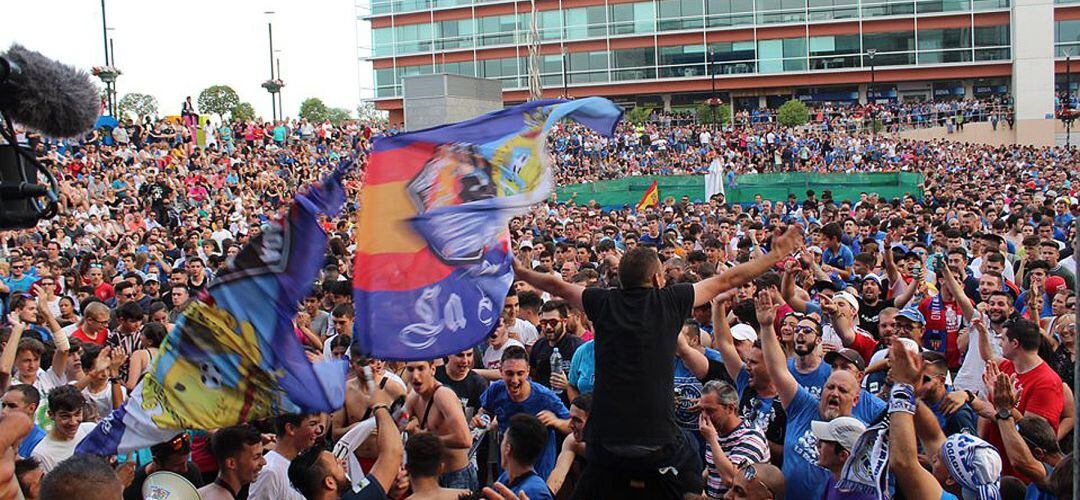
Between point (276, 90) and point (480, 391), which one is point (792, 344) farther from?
point (276, 90)

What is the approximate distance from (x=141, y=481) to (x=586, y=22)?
64948 mm

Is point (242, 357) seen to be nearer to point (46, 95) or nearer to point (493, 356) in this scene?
point (46, 95)

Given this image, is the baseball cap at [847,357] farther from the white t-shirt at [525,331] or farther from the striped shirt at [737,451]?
the white t-shirt at [525,331]

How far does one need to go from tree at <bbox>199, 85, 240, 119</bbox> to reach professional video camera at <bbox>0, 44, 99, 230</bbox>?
92.1 m

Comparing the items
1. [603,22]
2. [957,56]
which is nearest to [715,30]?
[603,22]

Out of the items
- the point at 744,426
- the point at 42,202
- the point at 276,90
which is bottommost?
the point at 744,426

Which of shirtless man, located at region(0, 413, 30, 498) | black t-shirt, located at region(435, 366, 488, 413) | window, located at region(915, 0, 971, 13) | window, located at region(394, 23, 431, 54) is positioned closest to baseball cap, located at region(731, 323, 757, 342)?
black t-shirt, located at region(435, 366, 488, 413)

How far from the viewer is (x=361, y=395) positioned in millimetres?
6238

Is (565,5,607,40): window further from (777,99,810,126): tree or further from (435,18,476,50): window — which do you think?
(777,99,810,126): tree

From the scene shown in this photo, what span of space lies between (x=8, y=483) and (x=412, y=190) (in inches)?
94.8

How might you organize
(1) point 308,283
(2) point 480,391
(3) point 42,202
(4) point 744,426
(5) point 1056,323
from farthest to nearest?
1. (5) point 1056,323
2. (2) point 480,391
3. (4) point 744,426
4. (1) point 308,283
5. (3) point 42,202

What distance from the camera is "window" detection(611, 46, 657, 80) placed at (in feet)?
224

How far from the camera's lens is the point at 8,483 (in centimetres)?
527

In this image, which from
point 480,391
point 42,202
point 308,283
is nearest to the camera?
→ point 42,202
